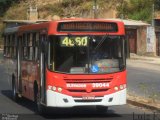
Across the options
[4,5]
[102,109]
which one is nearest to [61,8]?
[4,5]

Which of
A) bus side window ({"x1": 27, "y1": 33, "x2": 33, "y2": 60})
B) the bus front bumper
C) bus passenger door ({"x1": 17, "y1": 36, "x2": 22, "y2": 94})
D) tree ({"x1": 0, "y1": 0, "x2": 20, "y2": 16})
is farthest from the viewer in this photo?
tree ({"x1": 0, "y1": 0, "x2": 20, "y2": 16})

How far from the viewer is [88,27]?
15.3 m

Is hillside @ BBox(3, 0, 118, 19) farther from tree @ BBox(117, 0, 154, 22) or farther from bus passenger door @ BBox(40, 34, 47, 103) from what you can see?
bus passenger door @ BBox(40, 34, 47, 103)

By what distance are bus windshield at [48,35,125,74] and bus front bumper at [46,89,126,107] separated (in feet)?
2.02

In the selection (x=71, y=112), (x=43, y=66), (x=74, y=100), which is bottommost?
(x=71, y=112)

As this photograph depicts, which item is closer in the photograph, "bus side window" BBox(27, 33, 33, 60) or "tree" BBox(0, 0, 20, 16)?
"bus side window" BBox(27, 33, 33, 60)

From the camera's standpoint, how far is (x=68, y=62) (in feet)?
49.6

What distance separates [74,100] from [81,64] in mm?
956

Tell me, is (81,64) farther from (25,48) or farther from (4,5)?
(4,5)

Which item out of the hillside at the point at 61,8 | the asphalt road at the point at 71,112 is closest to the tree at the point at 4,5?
the hillside at the point at 61,8

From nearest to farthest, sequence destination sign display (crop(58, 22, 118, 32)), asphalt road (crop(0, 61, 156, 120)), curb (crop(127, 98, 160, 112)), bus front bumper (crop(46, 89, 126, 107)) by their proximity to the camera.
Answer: bus front bumper (crop(46, 89, 126, 107))
destination sign display (crop(58, 22, 118, 32))
asphalt road (crop(0, 61, 156, 120))
curb (crop(127, 98, 160, 112))

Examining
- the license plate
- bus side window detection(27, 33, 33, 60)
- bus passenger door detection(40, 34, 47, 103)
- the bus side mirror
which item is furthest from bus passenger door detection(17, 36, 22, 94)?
the license plate

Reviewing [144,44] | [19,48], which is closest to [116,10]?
[144,44]

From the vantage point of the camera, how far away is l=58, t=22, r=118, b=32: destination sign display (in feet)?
49.8
